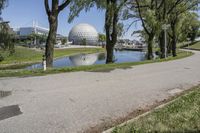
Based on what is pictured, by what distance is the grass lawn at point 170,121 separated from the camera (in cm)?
498

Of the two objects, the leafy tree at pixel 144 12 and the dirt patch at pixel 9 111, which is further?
the leafy tree at pixel 144 12

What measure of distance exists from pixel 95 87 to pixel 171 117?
Result: 164 inches

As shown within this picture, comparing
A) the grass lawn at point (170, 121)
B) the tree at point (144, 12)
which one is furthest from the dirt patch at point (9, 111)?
the tree at point (144, 12)

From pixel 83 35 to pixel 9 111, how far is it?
5914 inches

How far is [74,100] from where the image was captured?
743cm

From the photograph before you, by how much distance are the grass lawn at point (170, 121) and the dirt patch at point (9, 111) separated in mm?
2558

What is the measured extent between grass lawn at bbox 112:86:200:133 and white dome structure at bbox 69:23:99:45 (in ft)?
480

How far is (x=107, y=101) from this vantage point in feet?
24.5

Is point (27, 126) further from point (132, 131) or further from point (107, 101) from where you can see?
point (107, 101)

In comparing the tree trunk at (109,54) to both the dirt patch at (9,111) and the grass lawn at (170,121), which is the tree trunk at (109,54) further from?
the dirt patch at (9,111)

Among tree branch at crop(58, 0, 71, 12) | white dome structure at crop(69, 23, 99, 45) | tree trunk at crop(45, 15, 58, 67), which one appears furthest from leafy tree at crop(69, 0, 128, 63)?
white dome structure at crop(69, 23, 99, 45)

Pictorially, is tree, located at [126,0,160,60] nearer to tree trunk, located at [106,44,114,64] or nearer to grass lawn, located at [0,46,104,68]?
tree trunk, located at [106,44,114,64]

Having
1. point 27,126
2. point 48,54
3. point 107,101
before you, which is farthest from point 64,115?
point 48,54

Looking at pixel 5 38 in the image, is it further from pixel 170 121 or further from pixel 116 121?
pixel 170 121
